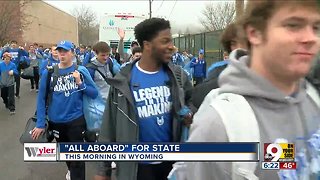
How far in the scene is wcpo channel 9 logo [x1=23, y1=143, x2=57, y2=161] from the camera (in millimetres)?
1790

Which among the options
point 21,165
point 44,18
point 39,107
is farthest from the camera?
point 44,18

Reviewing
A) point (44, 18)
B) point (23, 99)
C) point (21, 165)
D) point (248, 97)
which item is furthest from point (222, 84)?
point (44, 18)

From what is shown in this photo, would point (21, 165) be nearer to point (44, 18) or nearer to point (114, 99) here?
point (114, 99)

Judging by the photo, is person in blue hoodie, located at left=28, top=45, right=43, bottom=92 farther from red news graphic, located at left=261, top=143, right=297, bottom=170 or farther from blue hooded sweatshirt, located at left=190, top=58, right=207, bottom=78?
red news graphic, located at left=261, top=143, right=297, bottom=170

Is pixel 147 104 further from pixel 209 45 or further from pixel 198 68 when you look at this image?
pixel 209 45

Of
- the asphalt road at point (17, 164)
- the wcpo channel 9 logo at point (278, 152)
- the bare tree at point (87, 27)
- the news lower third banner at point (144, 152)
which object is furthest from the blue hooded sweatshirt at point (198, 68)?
the bare tree at point (87, 27)

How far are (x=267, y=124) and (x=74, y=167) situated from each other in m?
3.81

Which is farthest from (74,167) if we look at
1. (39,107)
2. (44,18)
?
(44,18)

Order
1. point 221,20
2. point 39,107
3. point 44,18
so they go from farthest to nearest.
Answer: point 44,18 → point 221,20 → point 39,107

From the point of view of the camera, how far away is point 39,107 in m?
4.71

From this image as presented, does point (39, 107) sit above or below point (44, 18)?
below

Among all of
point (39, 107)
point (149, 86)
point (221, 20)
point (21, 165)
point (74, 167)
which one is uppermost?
point (221, 20)

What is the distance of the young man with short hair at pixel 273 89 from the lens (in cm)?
138

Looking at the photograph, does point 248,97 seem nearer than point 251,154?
No
